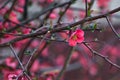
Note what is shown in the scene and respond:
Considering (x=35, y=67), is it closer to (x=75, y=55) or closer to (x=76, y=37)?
(x=75, y=55)

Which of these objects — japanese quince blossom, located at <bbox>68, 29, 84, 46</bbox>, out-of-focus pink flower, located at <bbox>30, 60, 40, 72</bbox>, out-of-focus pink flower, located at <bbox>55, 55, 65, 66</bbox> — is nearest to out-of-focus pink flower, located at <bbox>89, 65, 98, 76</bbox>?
out-of-focus pink flower, located at <bbox>55, 55, 65, 66</bbox>

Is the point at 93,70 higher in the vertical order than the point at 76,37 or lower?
lower

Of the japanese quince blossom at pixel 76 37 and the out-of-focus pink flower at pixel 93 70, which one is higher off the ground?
the japanese quince blossom at pixel 76 37

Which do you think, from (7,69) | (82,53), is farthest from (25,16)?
(82,53)

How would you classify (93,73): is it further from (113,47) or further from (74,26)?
(74,26)

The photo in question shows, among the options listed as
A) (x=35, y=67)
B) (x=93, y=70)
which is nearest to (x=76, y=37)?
(x=35, y=67)

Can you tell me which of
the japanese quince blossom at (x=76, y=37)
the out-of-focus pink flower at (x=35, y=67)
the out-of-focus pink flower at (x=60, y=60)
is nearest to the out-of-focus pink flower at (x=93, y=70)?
the out-of-focus pink flower at (x=60, y=60)

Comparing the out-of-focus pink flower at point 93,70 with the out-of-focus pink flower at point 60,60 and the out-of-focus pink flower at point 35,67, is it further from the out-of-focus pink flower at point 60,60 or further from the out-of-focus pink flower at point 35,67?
the out-of-focus pink flower at point 35,67

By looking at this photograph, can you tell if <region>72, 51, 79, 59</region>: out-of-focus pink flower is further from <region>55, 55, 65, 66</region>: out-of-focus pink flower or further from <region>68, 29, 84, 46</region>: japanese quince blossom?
<region>68, 29, 84, 46</region>: japanese quince blossom

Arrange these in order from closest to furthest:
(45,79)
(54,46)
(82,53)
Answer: (45,79) < (82,53) < (54,46)

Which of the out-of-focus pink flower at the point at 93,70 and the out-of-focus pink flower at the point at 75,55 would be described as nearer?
the out-of-focus pink flower at the point at 93,70

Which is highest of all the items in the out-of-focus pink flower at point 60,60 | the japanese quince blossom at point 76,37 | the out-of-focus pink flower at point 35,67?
the japanese quince blossom at point 76,37
